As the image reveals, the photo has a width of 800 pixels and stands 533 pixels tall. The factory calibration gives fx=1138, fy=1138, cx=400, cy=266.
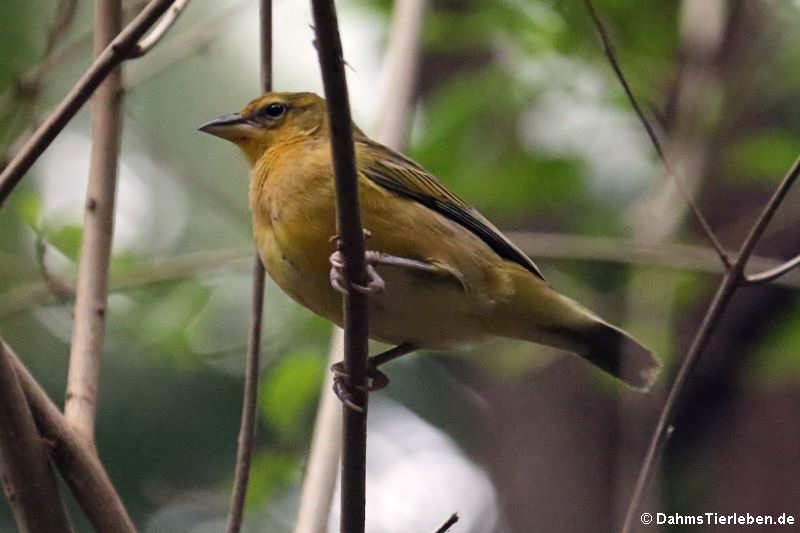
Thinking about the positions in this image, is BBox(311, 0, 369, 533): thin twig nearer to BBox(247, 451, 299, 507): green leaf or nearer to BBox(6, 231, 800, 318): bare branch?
BBox(247, 451, 299, 507): green leaf

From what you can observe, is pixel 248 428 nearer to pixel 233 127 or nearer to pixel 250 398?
pixel 250 398

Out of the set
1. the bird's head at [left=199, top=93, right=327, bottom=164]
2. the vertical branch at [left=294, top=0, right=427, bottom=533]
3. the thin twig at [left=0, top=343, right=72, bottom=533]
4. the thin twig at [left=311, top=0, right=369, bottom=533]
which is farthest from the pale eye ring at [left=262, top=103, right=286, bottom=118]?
the thin twig at [left=0, top=343, right=72, bottom=533]

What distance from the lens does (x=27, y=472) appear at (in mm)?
2547

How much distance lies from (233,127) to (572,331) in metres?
1.57

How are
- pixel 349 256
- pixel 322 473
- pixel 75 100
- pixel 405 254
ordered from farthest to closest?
pixel 405 254, pixel 322 473, pixel 349 256, pixel 75 100

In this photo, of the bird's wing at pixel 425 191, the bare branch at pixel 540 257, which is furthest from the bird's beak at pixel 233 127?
the bare branch at pixel 540 257

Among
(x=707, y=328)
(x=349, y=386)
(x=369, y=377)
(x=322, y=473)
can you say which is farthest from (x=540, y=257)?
(x=349, y=386)

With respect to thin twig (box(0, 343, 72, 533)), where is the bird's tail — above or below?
below

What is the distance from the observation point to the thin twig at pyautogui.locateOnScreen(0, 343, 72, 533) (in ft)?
8.16

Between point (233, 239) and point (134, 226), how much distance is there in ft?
2.62

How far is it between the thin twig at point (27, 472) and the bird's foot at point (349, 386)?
71cm

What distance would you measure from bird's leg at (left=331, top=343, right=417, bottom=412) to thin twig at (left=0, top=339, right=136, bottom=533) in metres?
0.60

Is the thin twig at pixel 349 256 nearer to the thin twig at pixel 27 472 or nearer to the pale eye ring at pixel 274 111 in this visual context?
the thin twig at pixel 27 472

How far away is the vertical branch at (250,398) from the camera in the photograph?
3086 millimetres
